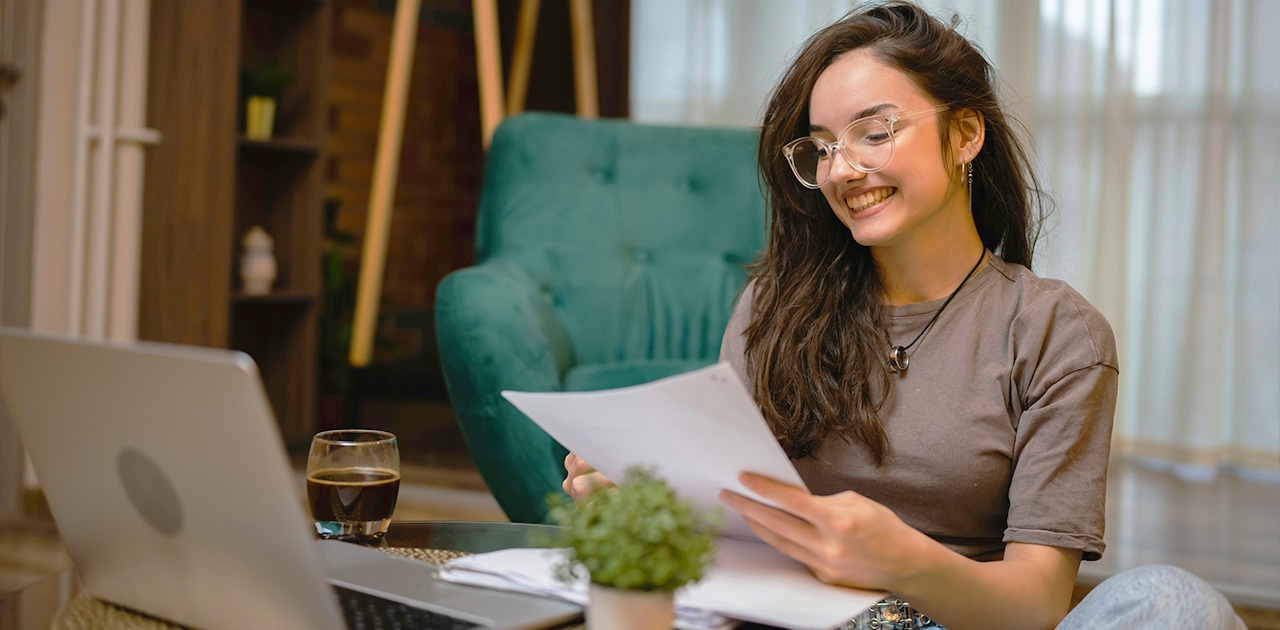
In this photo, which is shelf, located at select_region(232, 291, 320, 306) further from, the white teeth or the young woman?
the white teeth

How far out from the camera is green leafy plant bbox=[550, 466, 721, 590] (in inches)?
21.7

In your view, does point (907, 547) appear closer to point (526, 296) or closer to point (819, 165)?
point (819, 165)

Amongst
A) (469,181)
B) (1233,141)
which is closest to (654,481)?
(1233,141)

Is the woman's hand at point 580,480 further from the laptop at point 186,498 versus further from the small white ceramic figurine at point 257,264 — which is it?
the small white ceramic figurine at point 257,264

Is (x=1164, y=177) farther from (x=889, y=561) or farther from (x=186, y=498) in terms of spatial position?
(x=186, y=498)

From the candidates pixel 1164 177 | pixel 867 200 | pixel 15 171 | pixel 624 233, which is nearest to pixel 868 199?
pixel 867 200

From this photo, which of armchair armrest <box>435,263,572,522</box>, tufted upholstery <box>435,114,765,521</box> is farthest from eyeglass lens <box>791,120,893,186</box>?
tufted upholstery <box>435,114,765,521</box>

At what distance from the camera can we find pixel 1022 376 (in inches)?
39.5

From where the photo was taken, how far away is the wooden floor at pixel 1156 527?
7.32ft

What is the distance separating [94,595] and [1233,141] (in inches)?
135

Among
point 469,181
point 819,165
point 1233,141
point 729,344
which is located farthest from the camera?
point 469,181

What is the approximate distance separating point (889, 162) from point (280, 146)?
99.6 inches

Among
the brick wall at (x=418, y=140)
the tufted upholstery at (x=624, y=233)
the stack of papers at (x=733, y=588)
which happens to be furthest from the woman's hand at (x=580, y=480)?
the brick wall at (x=418, y=140)

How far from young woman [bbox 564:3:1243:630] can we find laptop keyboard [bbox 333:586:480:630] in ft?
0.91
